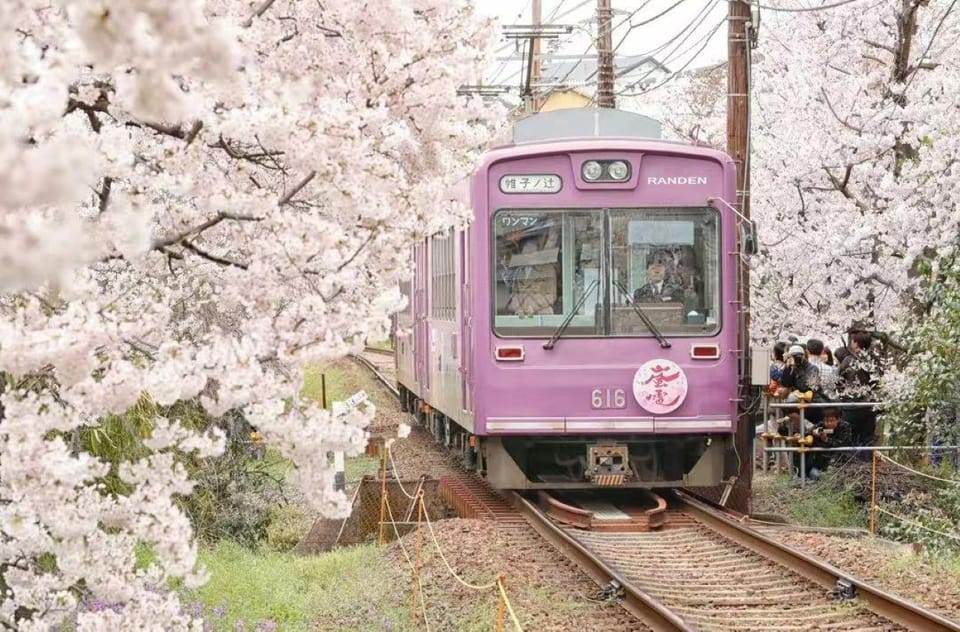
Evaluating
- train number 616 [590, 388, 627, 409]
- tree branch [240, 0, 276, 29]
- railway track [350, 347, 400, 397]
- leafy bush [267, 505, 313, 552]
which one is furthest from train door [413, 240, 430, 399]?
tree branch [240, 0, 276, 29]

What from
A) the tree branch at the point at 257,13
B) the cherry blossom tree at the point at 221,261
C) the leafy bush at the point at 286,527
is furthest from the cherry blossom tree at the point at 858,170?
the tree branch at the point at 257,13

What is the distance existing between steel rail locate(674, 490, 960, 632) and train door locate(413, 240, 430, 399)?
4485 millimetres

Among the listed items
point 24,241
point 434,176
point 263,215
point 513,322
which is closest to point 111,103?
point 263,215

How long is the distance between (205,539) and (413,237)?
265 inches

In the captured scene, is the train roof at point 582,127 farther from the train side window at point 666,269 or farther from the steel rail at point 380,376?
the steel rail at point 380,376

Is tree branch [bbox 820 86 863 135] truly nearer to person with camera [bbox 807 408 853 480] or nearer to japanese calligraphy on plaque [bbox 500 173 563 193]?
person with camera [bbox 807 408 853 480]

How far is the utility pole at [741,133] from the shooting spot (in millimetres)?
12047

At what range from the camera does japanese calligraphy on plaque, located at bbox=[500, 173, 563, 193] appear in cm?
1124

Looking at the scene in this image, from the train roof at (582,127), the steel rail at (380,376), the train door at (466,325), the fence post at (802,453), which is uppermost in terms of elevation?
the train roof at (582,127)

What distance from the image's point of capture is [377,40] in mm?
6074

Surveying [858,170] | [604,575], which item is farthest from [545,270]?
[858,170]

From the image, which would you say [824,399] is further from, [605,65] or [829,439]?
[605,65]

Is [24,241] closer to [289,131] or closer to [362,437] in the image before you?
[289,131]

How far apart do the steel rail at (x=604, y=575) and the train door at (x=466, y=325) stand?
101cm
